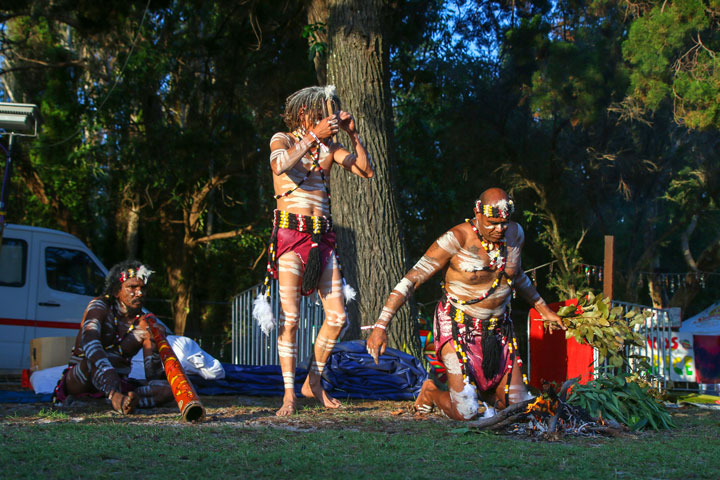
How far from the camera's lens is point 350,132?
17.0ft

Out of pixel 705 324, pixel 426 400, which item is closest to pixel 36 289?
pixel 426 400

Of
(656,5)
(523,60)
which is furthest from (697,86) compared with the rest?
(523,60)

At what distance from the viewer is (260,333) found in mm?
10172

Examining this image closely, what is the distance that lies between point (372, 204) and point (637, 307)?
4104 mm

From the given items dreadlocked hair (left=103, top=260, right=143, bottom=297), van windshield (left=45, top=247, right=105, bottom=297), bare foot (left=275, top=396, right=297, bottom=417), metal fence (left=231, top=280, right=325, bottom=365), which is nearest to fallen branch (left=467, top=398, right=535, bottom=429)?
bare foot (left=275, top=396, right=297, bottom=417)

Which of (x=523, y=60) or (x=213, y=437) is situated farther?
(x=523, y=60)

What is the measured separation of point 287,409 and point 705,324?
10.2 m

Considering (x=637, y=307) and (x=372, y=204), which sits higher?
(x=372, y=204)

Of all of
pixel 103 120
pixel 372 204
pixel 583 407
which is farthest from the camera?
pixel 103 120

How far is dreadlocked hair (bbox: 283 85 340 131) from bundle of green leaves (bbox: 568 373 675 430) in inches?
102

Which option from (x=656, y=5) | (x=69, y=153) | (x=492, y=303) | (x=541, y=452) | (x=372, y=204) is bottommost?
(x=541, y=452)

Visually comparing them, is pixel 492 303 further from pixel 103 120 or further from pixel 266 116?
pixel 103 120

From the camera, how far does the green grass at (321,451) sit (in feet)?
10.2

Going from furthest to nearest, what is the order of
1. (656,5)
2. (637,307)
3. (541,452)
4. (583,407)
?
(656,5), (637,307), (583,407), (541,452)
